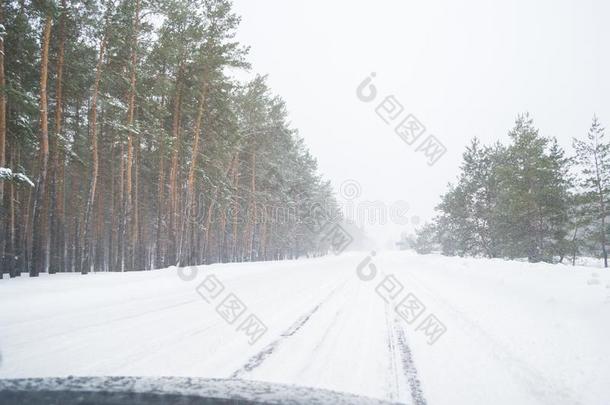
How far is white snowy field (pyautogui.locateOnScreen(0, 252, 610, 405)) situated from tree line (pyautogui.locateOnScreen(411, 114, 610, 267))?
23.0 m

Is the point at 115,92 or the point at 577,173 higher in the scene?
the point at 115,92

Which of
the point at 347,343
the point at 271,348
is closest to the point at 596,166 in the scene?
the point at 347,343

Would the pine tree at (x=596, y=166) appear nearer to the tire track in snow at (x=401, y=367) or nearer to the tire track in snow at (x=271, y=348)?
the tire track in snow at (x=401, y=367)

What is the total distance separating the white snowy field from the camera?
13.1 feet

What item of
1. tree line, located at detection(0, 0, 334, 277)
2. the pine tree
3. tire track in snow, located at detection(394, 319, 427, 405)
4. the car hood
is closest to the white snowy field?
tire track in snow, located at detection(394, 319, 427, 405)

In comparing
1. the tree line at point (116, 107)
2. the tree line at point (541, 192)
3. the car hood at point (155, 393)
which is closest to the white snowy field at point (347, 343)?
the car hood at point (155, 393)

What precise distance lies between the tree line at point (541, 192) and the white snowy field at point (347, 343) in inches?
907

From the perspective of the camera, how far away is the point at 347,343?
5.57 metres

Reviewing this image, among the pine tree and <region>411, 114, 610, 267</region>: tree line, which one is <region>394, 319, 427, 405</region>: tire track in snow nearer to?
<region>411, 114, 610, 267</region>: tree line

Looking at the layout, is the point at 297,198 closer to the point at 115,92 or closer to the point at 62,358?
the point at 115,92

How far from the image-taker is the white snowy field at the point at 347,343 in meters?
3.99

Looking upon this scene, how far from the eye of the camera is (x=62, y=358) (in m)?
4.60

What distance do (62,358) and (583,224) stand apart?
3853 cm

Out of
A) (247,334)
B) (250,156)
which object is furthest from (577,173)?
(247,334)
